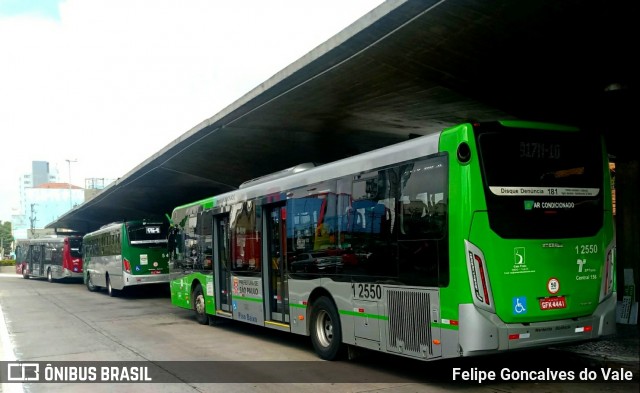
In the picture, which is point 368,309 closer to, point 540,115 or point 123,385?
point 123,385

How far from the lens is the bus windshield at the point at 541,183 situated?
22.4 ft

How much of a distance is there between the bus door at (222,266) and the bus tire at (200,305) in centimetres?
111

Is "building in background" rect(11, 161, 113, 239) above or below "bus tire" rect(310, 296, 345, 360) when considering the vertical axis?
above

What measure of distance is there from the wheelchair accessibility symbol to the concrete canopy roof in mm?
3667

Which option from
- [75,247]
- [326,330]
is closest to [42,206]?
[75,247]

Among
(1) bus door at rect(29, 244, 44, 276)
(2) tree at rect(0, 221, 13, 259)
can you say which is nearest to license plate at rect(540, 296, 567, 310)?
(1) bus door at rect(29, 244, 44, 276)

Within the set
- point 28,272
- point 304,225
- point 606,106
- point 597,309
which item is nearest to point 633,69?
point 606,106

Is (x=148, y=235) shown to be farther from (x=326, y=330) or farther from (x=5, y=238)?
(x=5, y=238)

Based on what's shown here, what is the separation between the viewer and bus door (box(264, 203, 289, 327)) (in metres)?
10.8

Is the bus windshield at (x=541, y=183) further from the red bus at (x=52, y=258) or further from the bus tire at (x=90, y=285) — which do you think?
the red bus at (x=52, y=258)

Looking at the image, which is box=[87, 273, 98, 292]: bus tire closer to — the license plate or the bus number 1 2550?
the bus number 1 2550

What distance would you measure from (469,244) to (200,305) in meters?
9.83

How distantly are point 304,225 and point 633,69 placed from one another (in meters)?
5.75

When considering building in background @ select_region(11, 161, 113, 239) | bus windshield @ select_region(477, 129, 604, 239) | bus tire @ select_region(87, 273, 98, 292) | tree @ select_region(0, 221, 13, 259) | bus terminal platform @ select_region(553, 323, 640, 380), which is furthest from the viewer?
tree @ select_region(0, 221, 13, 259)
